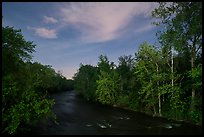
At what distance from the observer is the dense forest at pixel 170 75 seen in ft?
93.7

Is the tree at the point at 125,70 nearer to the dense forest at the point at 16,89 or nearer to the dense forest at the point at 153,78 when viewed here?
the dense forest at the point at 153,78

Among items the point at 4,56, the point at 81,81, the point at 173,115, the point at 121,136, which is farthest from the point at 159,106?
the point at 81,81

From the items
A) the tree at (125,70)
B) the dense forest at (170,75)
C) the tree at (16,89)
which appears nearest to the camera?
the tree at (16,89)

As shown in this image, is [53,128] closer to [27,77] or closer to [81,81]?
[27,77]

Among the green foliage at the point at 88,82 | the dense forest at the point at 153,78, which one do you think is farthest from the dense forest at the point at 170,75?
the green foliage at the point at 88,82

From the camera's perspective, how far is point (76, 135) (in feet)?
79.4

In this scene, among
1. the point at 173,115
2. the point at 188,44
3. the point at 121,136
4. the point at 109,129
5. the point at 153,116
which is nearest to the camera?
the point at 121,136

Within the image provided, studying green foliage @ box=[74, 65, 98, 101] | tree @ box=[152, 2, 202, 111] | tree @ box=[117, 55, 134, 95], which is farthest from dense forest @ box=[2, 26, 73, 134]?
green foliage @ box=[74, 65, 98, 101]

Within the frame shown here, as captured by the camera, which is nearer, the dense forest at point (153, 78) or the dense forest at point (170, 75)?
the dense forest at point (153, 78)

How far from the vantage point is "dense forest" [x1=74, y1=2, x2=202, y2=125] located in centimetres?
2855

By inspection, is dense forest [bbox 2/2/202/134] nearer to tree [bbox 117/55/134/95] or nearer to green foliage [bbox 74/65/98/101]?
tree [bbox 117/55/134/95]

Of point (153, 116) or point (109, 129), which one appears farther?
point (153, 116)

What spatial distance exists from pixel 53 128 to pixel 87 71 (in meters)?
53.9

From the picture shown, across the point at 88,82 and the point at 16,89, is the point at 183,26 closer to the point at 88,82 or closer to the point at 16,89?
the point at 16,89
